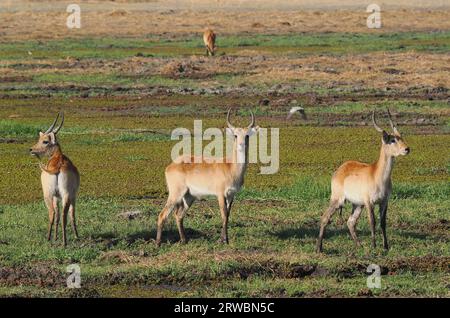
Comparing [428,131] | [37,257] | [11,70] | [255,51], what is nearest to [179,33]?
[255,51]

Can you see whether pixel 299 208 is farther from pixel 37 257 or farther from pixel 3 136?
pixel 3 136

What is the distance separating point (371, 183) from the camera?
12008 millimetres

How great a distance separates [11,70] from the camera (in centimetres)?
3753

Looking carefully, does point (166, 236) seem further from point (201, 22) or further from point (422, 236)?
point (201, 22)

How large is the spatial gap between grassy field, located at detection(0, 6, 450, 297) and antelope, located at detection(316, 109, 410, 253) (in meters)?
0.39

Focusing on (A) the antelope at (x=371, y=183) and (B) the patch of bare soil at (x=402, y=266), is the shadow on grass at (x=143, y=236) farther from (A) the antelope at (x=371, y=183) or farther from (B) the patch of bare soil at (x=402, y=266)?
(B) the patch of bare soil at (x=402, y=266)

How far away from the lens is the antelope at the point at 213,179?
40.9ft

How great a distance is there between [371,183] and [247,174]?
6426 millimetres

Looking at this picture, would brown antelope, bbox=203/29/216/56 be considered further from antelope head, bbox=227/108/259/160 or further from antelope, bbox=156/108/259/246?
antelope head, bbox=227/108/259/160

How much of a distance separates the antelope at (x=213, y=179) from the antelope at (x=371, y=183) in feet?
3.62

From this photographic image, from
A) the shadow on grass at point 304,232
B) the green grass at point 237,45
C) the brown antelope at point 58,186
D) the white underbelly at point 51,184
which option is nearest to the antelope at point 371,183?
the shadow on grass at point 304,232

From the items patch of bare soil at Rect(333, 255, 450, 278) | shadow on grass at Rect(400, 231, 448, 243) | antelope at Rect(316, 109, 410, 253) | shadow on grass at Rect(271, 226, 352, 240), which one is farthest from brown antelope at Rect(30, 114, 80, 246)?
shadow on grass at Rect(400, 231, 448, 243)

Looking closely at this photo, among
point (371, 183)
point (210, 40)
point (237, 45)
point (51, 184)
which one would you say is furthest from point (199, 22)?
point (371, 183)

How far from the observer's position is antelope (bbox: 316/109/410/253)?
12008mm
